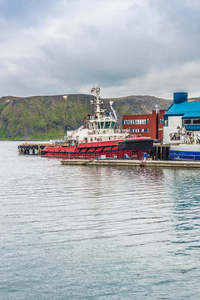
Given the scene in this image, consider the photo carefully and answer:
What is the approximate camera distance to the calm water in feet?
40.9

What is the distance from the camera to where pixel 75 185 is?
127 ft

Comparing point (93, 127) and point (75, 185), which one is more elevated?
point (93, 127)

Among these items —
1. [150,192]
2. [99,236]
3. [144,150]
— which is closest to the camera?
[99,236]

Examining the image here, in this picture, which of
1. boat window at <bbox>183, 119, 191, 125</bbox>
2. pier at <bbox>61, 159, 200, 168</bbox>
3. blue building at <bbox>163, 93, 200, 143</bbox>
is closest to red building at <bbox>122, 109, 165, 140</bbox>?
blue building at <bbox>163, 93, 200, 143</bbox>

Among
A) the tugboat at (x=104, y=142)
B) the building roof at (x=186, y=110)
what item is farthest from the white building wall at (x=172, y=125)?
the tugboat at (x=104, y=142)

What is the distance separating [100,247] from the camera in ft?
54.3

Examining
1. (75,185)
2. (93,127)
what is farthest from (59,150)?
(75,185)

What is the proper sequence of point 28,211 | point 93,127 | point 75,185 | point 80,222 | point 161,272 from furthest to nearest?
1. point 93,127
2. point 75,185
3. point 28,211
4. point 80,222
5. point 161,272

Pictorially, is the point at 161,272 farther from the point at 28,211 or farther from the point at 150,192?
the point at 150,192

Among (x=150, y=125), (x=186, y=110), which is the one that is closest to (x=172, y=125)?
(x=186, y=110)

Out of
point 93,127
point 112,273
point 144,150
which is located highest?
point 93,127

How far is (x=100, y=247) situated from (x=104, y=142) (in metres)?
52.9

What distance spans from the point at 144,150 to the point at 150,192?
34579mm

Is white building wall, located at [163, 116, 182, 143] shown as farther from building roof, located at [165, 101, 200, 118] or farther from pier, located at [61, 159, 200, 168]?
pier, located at [61, 159, 200, 168]
